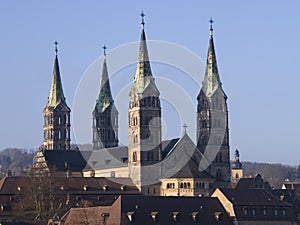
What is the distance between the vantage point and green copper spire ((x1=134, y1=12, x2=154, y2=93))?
16888cm

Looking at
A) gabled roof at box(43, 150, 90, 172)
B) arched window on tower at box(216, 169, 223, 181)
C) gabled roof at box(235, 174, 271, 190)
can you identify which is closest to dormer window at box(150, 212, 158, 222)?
gabled roof at box(235, 174, 271, 190)

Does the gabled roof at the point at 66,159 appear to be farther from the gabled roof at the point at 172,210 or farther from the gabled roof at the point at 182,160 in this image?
the gabled roof at the point at 172,210

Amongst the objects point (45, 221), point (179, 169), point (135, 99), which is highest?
point (135, 99)

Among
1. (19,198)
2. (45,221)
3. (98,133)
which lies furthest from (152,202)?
(98,133)

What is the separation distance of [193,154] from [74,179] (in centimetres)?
1854

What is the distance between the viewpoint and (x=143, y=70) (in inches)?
6703

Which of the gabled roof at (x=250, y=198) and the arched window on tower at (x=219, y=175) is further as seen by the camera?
the arched window on tower at (x=219, y=175)

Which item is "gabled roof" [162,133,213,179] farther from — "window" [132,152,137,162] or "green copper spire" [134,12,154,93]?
"green copper spire" [134,12,154,93]

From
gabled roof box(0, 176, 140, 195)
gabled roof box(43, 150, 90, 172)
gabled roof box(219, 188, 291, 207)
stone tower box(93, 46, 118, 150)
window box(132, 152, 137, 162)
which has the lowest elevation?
gabled roof box(219, 188, 291, 207)

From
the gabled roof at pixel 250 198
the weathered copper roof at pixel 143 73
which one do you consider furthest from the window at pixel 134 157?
the gabled roof at pixel 250 198

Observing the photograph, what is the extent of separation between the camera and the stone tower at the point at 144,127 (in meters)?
169

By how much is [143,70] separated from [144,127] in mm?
8630

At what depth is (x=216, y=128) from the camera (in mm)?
171875

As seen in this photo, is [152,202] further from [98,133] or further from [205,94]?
[98,133]
